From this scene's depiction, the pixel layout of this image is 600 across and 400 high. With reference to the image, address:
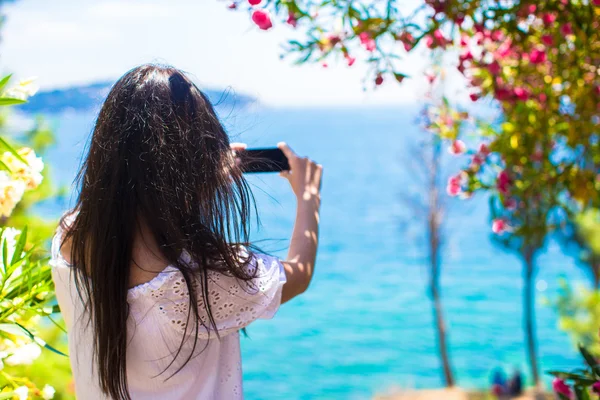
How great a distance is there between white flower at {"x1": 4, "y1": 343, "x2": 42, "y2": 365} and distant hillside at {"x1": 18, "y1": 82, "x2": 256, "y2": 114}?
424 mm

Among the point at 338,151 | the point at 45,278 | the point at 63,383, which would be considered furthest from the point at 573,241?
the point at 338,151

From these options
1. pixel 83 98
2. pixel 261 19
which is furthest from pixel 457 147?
pixel 83 98

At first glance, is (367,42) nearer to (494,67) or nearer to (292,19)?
(292,19)

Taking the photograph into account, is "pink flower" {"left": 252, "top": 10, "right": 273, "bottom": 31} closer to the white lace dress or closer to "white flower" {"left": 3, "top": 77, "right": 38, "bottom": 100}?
"white flower" {"left": 3, "top": 77, "right": 38, "bottom": 100}

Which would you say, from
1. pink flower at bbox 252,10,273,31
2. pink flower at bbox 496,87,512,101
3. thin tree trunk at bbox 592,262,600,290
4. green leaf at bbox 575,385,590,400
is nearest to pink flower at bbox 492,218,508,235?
pink flower at bbox 496,87,512,101

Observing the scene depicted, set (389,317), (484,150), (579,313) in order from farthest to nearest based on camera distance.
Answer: (389,317) → (579,313) → (484,150)

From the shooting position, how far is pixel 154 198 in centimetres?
90

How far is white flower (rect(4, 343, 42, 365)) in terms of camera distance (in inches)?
46.6

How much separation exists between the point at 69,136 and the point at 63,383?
1992 inches

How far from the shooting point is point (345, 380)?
14422mm

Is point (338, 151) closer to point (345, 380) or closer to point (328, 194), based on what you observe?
point (328, 194)

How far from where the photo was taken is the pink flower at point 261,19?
1483mm

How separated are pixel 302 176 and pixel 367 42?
778 millimetres

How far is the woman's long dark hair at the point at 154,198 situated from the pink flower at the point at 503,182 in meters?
1.41
